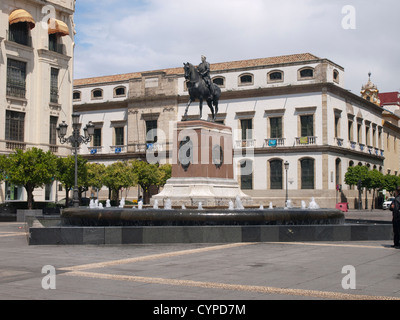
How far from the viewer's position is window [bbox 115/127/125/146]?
63219 millimetres

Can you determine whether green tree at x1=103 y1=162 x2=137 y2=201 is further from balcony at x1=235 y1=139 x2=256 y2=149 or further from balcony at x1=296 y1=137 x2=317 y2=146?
balcony at x1=296 y1=137 x2=317 y2=146

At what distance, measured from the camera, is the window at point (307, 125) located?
2109 inches

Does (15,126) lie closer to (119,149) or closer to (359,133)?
(119,149)

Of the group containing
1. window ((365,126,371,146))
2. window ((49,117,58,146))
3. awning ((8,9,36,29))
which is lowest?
window ((49,117,58,146))

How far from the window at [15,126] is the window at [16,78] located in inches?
53.5

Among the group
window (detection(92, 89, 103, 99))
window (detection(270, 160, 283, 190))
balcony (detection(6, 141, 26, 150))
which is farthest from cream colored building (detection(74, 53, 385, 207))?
balcony (detection(6, 141, 26, 150))

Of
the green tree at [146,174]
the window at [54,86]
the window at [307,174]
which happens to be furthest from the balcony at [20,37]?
the window at [307,174]

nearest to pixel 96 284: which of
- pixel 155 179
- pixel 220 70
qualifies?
pixel 155 179

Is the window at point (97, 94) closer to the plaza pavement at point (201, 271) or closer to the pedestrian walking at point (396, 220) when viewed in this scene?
the plaza pavement at point (201, 271)

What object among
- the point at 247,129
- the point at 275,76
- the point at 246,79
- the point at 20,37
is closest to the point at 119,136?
the point at 247,129

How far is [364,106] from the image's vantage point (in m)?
62.4
